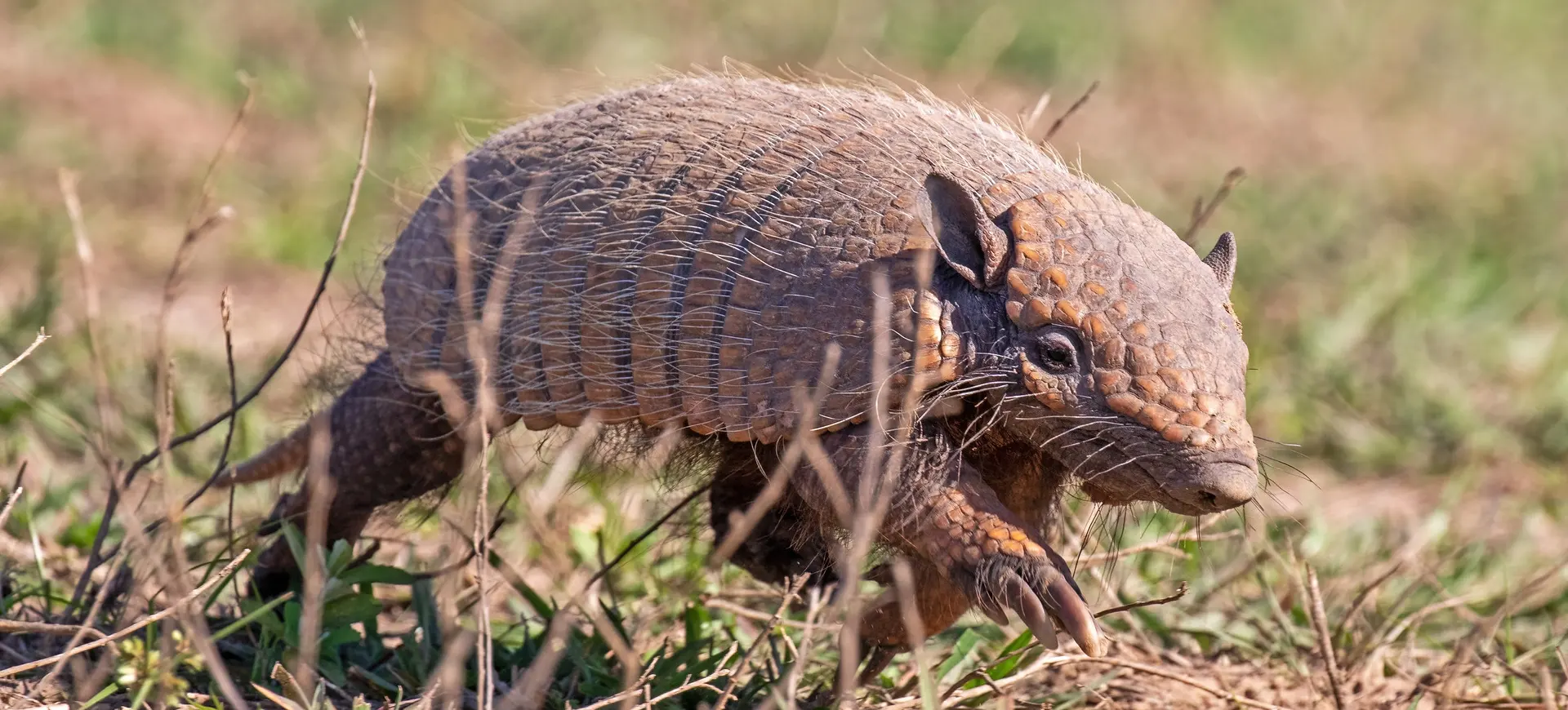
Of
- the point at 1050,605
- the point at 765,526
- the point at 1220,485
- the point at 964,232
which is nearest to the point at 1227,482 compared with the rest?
the point at 1220,485

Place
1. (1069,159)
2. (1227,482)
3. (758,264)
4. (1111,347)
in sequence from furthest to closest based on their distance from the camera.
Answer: (1069,159)
(758,264)
(1111,347)
(1227,482)

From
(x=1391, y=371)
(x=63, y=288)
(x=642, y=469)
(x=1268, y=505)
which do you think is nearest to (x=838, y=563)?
(x=642, y=469)

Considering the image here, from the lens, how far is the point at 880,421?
3.09 m

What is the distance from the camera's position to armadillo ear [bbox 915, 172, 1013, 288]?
3.13 metres

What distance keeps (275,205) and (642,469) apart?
5234mm

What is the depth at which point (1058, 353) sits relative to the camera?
10.1ft

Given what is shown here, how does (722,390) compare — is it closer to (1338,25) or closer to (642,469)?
(642,469)

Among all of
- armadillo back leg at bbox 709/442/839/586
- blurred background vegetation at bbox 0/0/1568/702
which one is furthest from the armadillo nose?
blurred background vegetation at bbox 0/0/1568/702

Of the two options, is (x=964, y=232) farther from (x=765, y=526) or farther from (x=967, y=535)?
(x=765, y=526)

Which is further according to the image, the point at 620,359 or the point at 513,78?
the point at 513,78

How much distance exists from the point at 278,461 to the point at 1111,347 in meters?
2.75

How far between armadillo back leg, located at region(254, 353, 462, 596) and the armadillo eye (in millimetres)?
1769

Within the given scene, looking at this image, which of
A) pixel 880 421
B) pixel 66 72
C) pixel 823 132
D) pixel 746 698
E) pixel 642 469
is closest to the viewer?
pixel 880 421

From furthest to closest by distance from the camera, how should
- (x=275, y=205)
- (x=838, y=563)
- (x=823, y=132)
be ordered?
1. (x=275, y=205)
2. (x=823, y=132)
3. (x=838, y=563)
